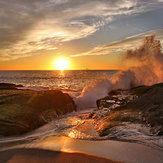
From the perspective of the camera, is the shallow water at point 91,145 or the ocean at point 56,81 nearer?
the shallow water at point 91,145

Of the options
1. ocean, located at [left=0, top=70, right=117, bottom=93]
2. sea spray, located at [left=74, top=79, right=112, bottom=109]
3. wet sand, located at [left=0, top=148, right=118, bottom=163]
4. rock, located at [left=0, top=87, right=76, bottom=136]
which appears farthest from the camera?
ocean, located at [left=0, top=70, right=117, bottom=93]

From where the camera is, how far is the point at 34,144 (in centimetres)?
378

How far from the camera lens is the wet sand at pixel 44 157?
9.46 ft

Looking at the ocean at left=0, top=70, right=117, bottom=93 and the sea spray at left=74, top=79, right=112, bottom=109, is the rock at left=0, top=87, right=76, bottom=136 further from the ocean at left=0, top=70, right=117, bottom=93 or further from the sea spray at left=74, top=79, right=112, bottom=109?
the ocean at left=0, top=70, right=117, bottom=93

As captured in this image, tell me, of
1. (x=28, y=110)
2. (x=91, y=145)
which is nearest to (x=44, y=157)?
(x=91, y=145)

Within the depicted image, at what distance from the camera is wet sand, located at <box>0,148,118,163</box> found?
2.88 m

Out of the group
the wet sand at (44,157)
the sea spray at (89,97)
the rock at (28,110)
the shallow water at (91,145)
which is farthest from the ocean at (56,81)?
the wet sand at (44,157)

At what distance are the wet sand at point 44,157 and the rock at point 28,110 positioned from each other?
5.07 feet

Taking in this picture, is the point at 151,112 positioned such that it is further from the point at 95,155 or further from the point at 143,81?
the point at 143,81

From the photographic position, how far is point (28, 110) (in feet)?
19.6

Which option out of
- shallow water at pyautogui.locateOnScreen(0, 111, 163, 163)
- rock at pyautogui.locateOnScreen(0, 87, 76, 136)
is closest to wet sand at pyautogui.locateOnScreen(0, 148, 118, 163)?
shallow water at pyautogui.locateOnScreen(0, 111, 163, 163)

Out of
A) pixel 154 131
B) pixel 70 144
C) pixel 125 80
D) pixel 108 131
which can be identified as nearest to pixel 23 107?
pixel 70 144

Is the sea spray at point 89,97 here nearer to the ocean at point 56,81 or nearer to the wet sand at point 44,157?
the ocean at point 56,81

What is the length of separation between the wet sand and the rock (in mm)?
1544
